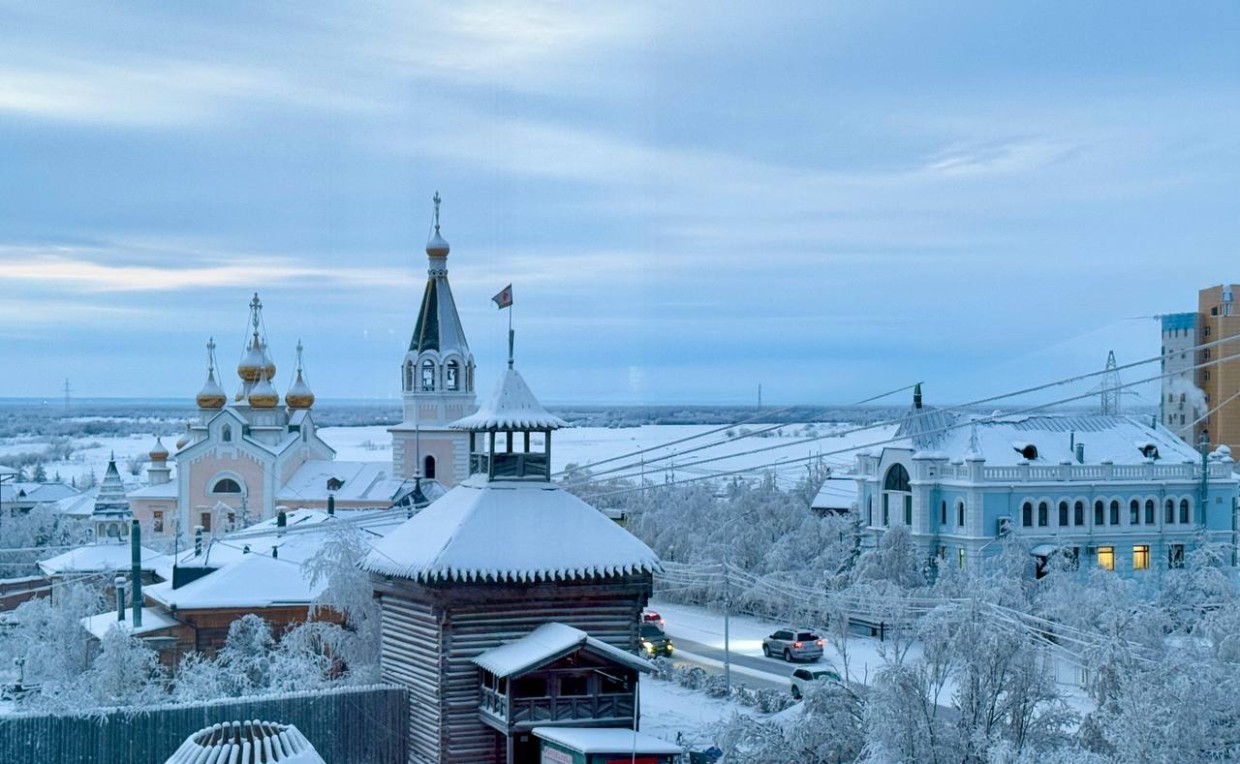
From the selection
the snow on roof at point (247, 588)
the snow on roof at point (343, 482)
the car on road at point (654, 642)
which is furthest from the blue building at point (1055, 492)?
the snow on roof at point (247, 588)

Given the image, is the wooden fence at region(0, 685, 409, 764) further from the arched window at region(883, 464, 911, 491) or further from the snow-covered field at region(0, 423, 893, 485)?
the snow-covered field at region(0, 423, 893, 485)

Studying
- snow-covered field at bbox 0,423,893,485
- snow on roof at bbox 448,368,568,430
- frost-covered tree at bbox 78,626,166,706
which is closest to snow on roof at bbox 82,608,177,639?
frost-covered tree at bbox 78,626,166,706

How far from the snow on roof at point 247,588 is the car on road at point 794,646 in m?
12.3

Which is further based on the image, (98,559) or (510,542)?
(98,559)

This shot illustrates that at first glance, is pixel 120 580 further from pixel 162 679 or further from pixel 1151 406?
pixel 1151 406

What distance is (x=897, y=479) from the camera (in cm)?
4303

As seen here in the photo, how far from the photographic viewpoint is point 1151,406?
46.7 m

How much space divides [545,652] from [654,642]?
17900 millimetres

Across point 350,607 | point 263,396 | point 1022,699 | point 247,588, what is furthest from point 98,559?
point 1022,699

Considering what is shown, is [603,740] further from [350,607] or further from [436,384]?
[436,384]

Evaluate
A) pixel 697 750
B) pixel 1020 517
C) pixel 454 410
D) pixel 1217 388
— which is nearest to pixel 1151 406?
pixel 1020 517

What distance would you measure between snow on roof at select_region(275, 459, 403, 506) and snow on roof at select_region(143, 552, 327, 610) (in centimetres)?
2162

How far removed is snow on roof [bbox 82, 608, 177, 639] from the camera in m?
27.6

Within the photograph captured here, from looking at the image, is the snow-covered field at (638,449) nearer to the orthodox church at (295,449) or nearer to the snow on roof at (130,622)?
the orthodox church at (295,449)
